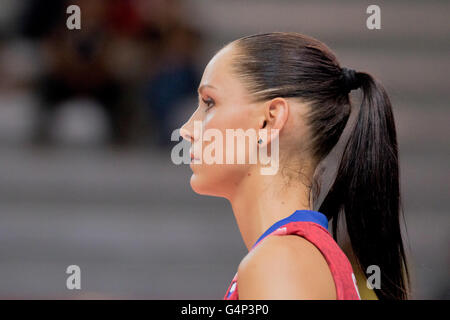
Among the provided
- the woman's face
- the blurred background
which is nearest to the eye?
the woman's face

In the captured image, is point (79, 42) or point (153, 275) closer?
point (153, 275)

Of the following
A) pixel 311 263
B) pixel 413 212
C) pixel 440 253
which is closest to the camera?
pixel 311 263

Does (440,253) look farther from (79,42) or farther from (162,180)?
(79,42)

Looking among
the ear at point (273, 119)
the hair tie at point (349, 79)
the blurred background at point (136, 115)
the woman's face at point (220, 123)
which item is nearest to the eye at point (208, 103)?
the woman's face at point (220, 123)

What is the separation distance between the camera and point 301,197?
138 cm

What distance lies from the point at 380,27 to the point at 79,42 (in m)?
1.59

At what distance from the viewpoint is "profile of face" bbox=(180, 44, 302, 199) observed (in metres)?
1.35

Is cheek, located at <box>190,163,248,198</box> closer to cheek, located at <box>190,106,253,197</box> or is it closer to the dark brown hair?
cheek, located at <box>190,106,253,197</box>

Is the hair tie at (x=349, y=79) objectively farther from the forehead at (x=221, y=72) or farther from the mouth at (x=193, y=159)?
the mouth at (x=193, y=159)

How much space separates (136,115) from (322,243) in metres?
2.35

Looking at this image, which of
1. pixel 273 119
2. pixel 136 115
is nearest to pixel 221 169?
pixel 273 119

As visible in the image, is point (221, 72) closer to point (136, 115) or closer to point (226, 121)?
point (226, 121)
